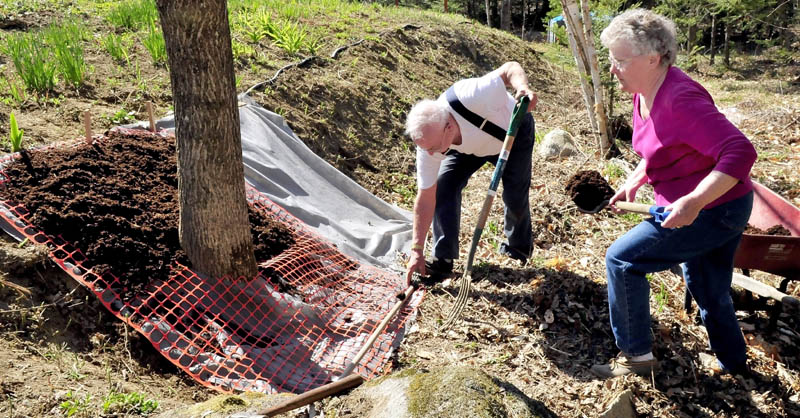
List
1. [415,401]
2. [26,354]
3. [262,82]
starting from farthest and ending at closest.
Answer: [262,82], [26,354], [415,401]

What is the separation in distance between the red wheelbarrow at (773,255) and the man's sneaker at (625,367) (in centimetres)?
84

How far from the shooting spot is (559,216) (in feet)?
16.4

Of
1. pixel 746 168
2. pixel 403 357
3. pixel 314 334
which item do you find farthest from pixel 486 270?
pixel 746 168

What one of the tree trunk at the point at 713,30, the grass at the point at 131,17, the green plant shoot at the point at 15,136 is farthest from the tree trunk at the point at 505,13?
the green plant shoot at the point at 15,136

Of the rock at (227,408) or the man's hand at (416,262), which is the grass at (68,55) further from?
the rock at (227,408)

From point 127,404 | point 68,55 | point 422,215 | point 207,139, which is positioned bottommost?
point 127,404

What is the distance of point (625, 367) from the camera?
9.40 feet

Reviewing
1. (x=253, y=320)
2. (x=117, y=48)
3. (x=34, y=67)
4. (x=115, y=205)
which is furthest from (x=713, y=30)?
(x=115, y=205)

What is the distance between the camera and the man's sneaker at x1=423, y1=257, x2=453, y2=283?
13.7ft

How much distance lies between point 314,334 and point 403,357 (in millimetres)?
611

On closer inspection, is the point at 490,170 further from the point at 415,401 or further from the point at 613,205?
the point at 415,401

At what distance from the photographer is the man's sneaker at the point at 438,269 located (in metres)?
4.19

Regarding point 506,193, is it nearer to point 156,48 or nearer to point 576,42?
point 576,42

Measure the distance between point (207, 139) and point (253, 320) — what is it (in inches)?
45.7
